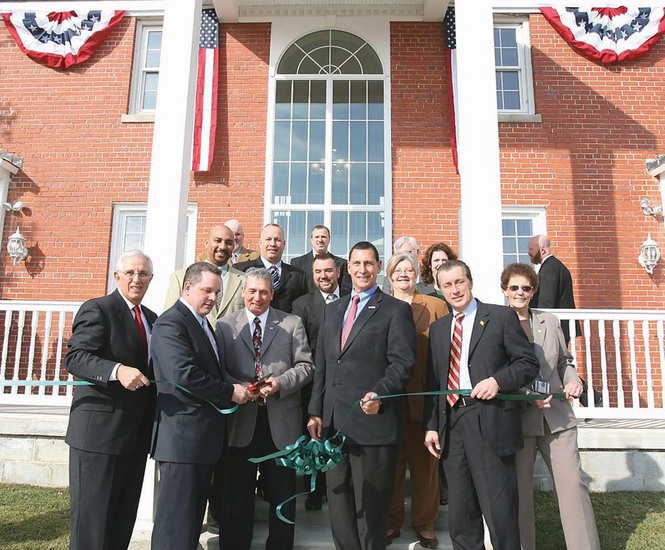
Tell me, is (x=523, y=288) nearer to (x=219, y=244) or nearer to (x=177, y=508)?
(x=219, y=244)

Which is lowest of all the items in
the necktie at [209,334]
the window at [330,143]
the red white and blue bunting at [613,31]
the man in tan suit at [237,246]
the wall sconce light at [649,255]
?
the necktie at [209,334]

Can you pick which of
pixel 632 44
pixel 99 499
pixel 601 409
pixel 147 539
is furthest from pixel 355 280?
pixel 632 44

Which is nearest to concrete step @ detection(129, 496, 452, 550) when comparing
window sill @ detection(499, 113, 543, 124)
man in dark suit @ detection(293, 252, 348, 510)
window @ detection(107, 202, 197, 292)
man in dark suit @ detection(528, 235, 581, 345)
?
man in dark suit @ detection(293, 252, 348, 510)

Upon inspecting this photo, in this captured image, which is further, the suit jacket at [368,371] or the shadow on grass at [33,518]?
the shadow on grass at [33,518]

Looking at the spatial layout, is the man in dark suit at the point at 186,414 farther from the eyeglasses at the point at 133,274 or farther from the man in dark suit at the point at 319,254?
the man in dark suit at the point at 319,254

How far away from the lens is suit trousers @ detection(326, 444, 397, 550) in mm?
3186

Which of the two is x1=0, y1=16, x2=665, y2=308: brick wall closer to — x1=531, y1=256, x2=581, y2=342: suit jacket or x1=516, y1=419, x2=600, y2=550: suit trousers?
x1=531, y1=256, x2=581, y2=342: suit jacket

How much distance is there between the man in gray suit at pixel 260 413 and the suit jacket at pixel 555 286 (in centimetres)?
345

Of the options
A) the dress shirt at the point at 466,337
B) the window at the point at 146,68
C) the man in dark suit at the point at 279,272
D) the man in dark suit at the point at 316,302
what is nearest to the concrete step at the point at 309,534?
the man in dark suit at the point at 316,302

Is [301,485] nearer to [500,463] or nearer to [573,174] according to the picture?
[500,463]

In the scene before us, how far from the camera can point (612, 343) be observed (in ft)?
24.7

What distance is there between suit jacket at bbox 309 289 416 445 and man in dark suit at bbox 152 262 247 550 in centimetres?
55

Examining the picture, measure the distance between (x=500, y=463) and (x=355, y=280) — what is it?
1.40m

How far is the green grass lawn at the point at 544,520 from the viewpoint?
400 cm
